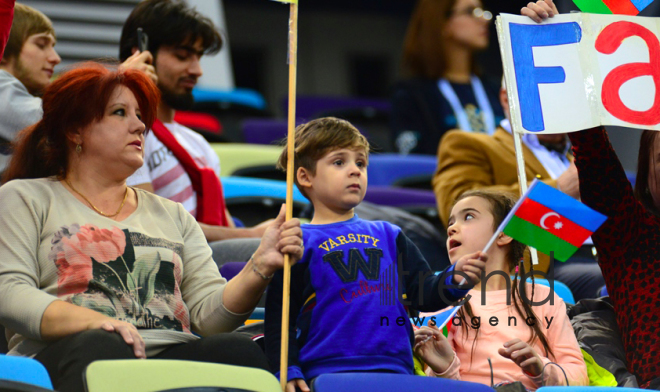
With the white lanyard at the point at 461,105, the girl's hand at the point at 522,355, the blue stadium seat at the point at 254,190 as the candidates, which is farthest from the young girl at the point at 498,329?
the white lanyard at the point at 461,105

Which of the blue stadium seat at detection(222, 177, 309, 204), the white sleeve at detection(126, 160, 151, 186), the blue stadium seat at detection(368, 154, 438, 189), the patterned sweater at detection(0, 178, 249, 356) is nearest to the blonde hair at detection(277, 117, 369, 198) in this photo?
the patterned sweater at detection(0, 178, 249, 356)

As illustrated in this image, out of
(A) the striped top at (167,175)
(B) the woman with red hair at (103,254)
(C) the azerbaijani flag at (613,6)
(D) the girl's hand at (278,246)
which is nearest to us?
(B) the woman with red hair at (103,254)

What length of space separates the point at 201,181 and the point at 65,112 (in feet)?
2.90

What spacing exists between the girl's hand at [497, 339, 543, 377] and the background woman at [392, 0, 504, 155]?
8.10 feet

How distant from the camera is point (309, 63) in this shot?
10.4 meters

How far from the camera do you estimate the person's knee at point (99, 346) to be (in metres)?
1.77

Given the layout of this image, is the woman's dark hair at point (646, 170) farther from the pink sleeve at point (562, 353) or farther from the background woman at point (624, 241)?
the pink sleeve at point (562, 353)

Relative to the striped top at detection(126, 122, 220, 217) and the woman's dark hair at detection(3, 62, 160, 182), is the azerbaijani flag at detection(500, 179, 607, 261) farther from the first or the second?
the striped top at detection(126, 122, 220, 217)

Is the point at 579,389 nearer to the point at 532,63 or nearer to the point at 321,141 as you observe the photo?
the point at 321,141

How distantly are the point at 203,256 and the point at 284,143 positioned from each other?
0.46 m

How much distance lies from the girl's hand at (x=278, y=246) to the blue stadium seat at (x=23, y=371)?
1.92ft

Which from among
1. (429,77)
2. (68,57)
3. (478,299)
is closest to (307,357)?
(478,299)

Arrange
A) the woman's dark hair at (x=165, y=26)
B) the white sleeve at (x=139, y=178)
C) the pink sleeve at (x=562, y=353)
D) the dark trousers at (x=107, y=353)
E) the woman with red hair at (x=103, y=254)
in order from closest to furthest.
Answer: the dark trousers at (x=107, y=353) → the woman with red hair at (x=103, y=254) → the pink sleeve at (x=562, y=353) → the white sleeve at (x=139, y=178) → the woman's dark hair at (x=165, y=26)

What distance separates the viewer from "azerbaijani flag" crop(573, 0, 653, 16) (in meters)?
2.58
